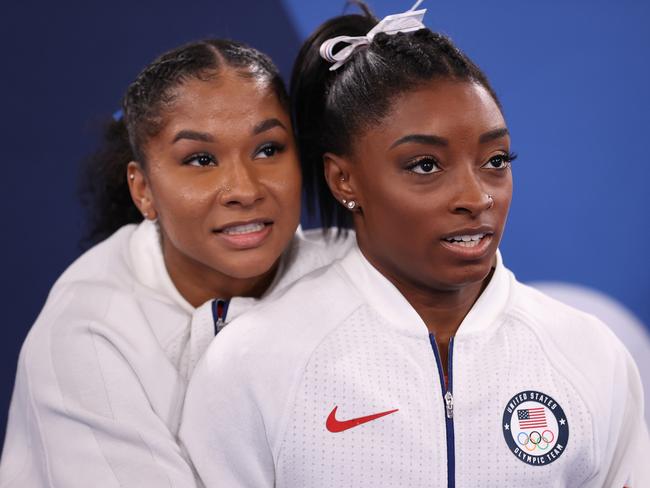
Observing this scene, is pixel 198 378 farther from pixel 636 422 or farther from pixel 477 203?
pixel 636 422

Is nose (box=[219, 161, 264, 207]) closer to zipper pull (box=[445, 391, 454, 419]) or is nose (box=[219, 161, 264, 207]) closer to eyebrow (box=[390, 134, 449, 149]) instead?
eyebrow (box=[390, 134, 449, 149])

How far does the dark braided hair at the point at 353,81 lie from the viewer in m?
1.07

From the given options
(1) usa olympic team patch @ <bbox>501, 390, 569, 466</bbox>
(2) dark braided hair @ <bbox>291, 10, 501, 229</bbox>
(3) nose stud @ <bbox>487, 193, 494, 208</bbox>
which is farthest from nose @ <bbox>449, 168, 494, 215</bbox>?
(1) usa olympic team patch @ <bbox>501, 390, 569, 466</bbox>

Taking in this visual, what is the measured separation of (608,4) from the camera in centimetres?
185

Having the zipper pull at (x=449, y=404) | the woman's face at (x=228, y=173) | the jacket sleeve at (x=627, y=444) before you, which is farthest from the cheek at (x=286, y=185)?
the jacket sleeve at (x=627, y=444)

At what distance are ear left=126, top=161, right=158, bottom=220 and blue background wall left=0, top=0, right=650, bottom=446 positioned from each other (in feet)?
1.29

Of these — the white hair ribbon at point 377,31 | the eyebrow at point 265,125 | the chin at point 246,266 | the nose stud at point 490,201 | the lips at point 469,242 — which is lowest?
the chin at point 246,266

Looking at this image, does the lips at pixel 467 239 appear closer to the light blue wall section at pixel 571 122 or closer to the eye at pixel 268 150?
the eye at pixel 268 150

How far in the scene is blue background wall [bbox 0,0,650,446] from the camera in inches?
69.7

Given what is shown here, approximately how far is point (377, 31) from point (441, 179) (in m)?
0.23

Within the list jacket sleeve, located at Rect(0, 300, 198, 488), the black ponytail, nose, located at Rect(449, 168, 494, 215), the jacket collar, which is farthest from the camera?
the black ponytail

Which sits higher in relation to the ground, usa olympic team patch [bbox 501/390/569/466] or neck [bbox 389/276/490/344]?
neck [bbox 389/276/490/344]

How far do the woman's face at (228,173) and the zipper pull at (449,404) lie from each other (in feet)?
1.05

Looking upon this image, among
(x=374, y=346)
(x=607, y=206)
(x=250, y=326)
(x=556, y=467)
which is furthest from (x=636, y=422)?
(x=607, y=206)
